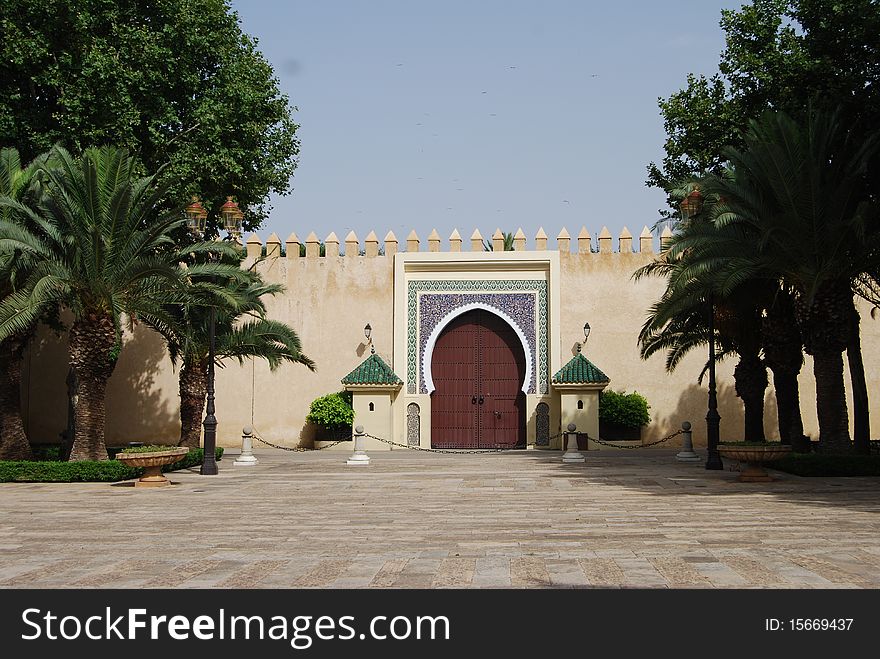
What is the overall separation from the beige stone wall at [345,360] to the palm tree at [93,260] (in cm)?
867

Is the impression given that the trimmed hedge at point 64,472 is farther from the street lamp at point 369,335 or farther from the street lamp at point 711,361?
the street lamp at point 711,361

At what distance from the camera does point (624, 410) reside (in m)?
23.0

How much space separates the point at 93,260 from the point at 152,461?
350cm

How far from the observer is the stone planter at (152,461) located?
14.1 meters

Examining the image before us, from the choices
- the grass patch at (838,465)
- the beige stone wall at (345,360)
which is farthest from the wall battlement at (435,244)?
the grass patch at (838,465)

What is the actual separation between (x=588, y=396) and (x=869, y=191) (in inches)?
355

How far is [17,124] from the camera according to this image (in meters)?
19.4

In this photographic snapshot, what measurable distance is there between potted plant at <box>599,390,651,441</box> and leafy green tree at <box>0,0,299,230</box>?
32.6ft

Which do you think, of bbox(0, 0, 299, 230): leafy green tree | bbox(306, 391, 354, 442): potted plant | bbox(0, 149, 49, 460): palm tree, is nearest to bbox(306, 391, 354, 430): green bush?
bbox(306, 391, 354, 442): potted plant

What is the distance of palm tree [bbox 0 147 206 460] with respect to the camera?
15.0m

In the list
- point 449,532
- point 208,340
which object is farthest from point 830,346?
point 208,340

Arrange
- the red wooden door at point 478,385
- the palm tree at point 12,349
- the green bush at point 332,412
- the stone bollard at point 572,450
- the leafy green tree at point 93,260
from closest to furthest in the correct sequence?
the leafy green tree at point 93,260 < the palm tree at point 12,349 < the stone bollard at point 572,450 < the green bush at point 332,412 < the red wooden door at point 478,385

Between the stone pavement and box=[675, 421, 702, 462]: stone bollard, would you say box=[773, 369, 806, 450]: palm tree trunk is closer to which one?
box=[675, 421, 702, 462]: stone bollard
